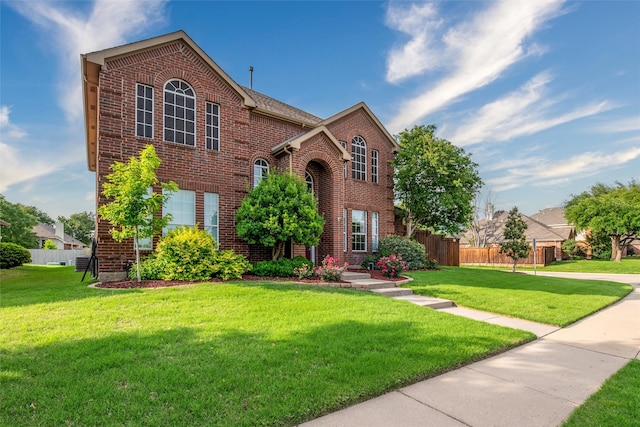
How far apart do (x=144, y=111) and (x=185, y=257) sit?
16.0 ft

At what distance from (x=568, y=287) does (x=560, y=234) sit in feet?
103

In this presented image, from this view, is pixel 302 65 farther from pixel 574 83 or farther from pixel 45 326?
pixel 45 326

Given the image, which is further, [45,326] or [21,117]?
[21,117]

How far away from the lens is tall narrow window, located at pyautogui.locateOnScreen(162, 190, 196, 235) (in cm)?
1034

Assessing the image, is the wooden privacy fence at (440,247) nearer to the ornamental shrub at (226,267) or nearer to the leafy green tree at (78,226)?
the ornamental shrub at (226,267)

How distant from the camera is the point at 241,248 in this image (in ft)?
37.8

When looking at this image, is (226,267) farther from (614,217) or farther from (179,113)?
(614,217)

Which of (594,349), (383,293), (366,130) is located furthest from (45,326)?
(366,130)

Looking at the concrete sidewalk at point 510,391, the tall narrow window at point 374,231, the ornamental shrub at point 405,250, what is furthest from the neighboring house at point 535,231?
the concrete sidewalk at point 510,391

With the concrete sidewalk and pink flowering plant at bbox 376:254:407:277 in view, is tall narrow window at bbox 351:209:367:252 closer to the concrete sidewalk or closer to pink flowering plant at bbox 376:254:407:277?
pink flowering plant at bbox 376:254:407:277

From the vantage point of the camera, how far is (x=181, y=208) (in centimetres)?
1056

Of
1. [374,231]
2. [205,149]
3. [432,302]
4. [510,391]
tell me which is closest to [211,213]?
[205,149]

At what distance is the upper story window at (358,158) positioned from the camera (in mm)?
15641

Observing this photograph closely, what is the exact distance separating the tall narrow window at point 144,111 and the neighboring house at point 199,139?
0.03m
